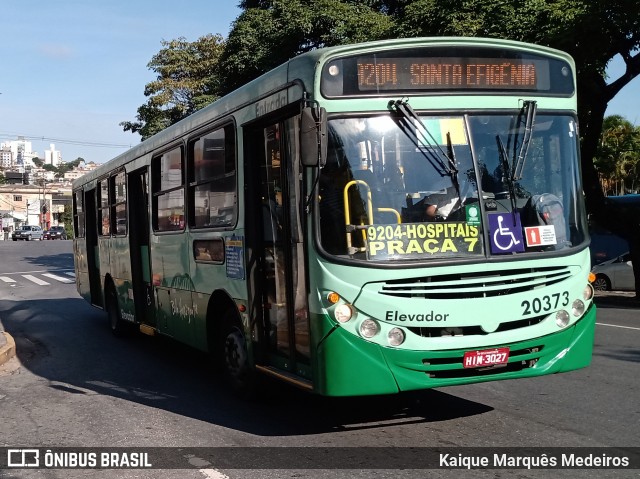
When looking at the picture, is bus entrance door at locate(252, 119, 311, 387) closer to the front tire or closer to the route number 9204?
the route number 9204

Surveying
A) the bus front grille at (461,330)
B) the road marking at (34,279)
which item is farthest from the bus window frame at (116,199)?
the road marking at (34,279)

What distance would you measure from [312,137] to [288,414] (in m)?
2.92

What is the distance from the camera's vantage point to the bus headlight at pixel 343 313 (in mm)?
5703

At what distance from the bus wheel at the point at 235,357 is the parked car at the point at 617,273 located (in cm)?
1584

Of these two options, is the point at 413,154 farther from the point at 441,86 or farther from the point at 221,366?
the point at 221,366

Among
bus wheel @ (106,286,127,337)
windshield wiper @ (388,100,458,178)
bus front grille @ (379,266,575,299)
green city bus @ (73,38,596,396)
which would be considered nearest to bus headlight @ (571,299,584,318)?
green city bus @ (73,38,596,396)

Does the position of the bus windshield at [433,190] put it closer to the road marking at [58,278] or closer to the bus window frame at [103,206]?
the bus window frame at [103,206]

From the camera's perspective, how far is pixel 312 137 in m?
5.65

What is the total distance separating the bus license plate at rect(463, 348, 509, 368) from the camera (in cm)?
583

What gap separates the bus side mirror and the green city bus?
0.05ft

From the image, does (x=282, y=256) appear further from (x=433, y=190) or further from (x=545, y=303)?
(x=545, y=303)

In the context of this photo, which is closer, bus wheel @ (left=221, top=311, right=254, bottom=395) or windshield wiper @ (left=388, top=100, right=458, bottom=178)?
windshield wiper @ (left=388, top=100, right=458, bottom=178)

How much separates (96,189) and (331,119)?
9570 mm

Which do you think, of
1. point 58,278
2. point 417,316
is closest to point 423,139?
point 417,316
